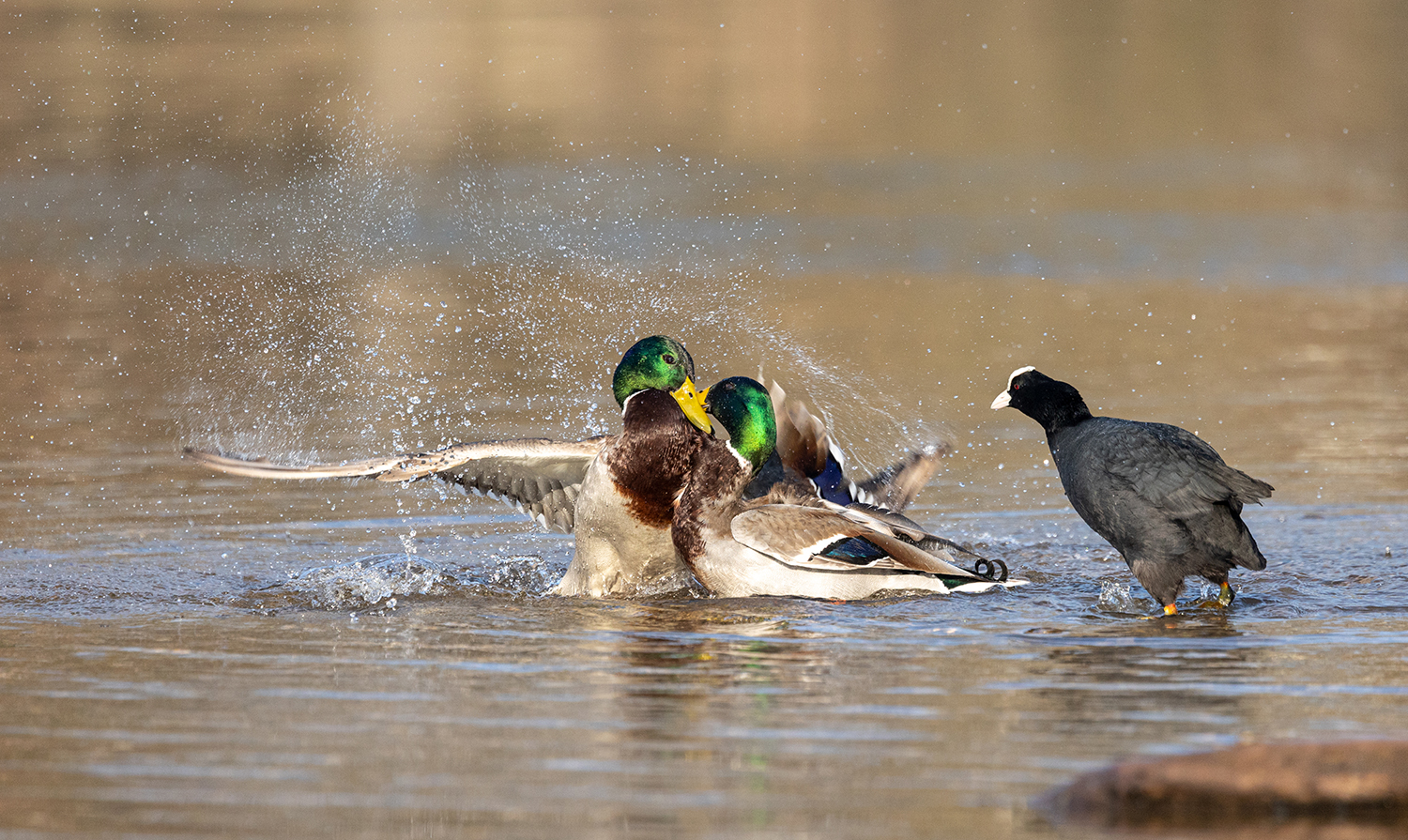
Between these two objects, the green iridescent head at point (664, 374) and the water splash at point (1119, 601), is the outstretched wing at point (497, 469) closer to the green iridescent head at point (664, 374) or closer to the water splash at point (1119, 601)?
the green iridescent head at point (664, 374)

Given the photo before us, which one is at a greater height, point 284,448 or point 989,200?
point 989,200

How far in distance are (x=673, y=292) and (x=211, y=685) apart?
12634mm

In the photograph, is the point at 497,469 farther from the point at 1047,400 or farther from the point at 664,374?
the point at 1047,400

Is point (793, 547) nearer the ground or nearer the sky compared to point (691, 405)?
nearer the ground

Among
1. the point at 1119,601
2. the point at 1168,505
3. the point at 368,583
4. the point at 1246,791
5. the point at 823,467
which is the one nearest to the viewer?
the point at 1246,791

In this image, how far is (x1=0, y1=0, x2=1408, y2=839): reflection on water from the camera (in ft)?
17.9

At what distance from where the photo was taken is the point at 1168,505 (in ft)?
26.0

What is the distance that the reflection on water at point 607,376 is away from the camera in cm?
547

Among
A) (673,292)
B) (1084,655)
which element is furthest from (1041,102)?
(1084,655)

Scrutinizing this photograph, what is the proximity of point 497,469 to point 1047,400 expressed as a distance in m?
2.92

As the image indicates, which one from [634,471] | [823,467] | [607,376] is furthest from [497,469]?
[607,376]

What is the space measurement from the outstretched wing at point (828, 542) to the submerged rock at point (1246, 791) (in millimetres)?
3292

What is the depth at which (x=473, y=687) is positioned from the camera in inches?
249

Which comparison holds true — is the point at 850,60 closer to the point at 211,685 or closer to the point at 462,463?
the point at 462,463
